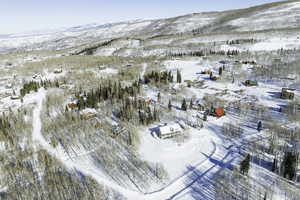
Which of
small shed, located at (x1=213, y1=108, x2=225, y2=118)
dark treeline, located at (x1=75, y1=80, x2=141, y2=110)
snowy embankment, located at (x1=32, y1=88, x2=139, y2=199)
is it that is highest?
dark treeline, located at (x1=75, y1=80, x2=141, y2=110)

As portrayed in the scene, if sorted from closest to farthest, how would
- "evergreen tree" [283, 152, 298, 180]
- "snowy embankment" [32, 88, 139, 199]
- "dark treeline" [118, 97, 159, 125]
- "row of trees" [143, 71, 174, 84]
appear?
"evergreen tree" [283, 152, 298, 180], "snowy embankment" [32, 88, 139, 199], "dark treeline" [118, 97, 159, 125], "row of trees" [143, 71, 174, 84]

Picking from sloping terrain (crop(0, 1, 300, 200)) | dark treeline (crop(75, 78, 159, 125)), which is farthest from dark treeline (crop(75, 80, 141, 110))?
sloping terrain (crop(0, 1, 300, 200))

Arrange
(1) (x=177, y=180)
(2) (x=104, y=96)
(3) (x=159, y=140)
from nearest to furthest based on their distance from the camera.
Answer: (1) (x=177, y=180) < (3) (x=159, y=140) < (2) (x=104, y=96)

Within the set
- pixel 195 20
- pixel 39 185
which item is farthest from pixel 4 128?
pixel 195 20

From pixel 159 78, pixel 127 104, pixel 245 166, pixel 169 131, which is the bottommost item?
pixel 245 166

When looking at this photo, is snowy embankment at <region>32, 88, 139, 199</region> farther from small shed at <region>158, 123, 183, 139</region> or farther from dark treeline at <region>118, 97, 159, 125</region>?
dark treeline at <region>118, 97, 159, 125</region>

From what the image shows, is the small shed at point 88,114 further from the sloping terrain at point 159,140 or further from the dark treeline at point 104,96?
the dark treeline at point 104,96

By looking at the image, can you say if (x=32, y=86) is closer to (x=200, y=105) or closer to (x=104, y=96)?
(x=104, y=96)

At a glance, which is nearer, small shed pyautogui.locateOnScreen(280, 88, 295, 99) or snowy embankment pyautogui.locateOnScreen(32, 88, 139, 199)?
snowy embankment pyautogui.locateOnScreen(32, 88, 139, 199)

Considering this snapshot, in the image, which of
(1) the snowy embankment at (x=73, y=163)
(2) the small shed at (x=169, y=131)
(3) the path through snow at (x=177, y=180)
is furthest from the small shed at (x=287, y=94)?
(1) the snowy embankment at (x=73, y=163)

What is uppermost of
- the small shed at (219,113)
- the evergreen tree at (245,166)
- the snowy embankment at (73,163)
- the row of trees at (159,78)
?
the row of trees at (159,78)

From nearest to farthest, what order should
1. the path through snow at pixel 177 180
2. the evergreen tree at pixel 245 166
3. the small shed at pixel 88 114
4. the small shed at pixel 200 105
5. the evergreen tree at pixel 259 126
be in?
1. the path through snow at pixel 177 180
2. the evergreen tree at pixel 245 166
3. the evergreen tree at pixel 259 126
4. the small shed at pixel 88 114
5. the small shed at pixel 200 105

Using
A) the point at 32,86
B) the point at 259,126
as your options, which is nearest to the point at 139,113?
the point at 259,126
